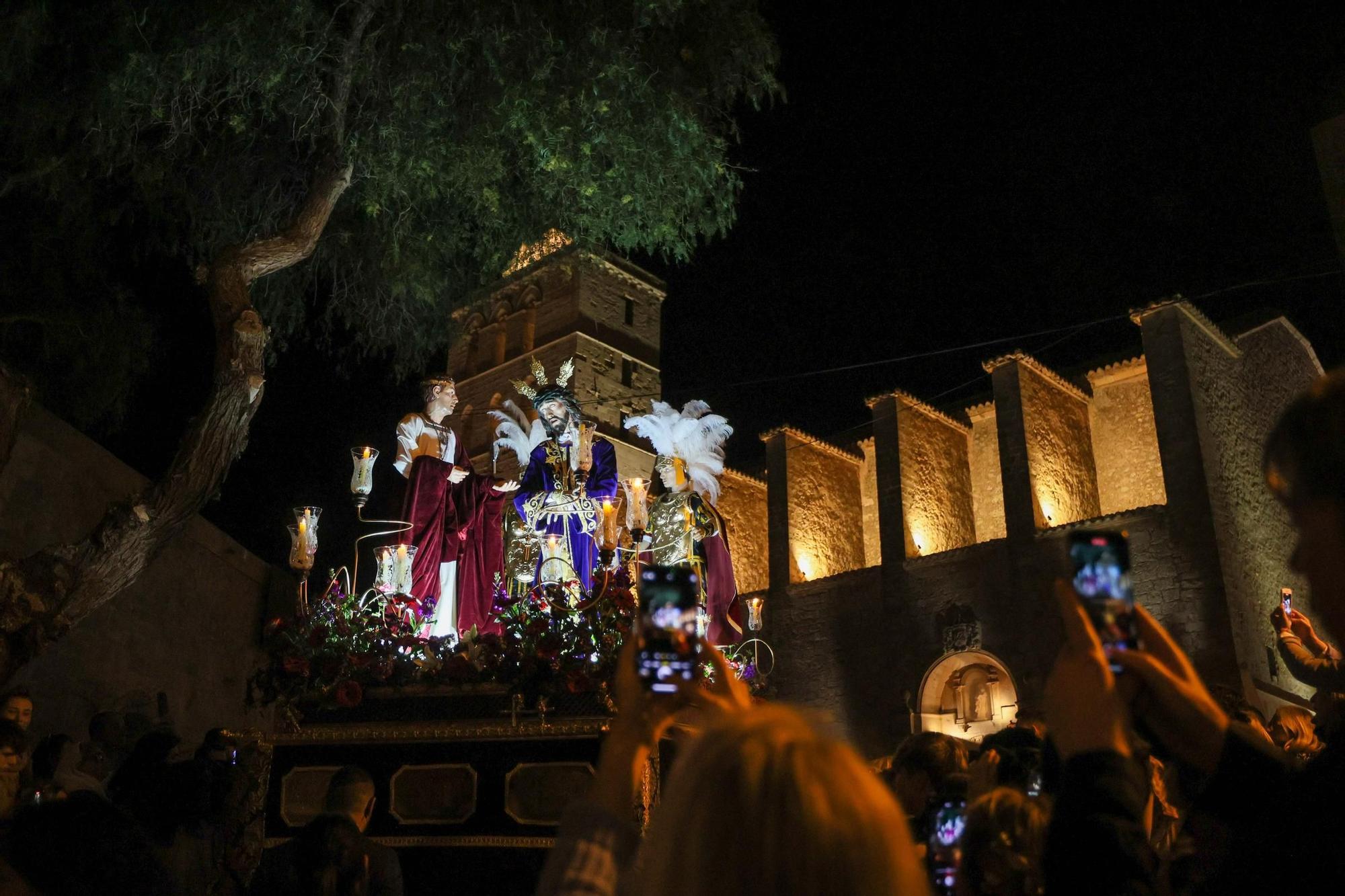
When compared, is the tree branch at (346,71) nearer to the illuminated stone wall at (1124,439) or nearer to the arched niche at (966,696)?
the arched niche at (966,696)

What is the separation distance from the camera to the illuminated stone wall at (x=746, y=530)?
29.9 metres

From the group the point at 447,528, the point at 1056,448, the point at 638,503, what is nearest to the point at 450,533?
the point at 447,528

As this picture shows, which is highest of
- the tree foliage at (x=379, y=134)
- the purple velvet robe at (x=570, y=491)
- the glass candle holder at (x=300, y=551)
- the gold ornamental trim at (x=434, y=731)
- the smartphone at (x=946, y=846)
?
the tree foliage at (x=379, y=134)

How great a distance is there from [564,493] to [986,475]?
20304 millimetres

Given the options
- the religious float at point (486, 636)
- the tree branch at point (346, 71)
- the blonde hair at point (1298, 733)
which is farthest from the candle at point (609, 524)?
the blonde hair at point (1298, 733)

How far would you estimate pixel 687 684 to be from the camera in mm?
2143

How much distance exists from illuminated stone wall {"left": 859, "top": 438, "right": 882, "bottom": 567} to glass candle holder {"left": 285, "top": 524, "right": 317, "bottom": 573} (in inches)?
857

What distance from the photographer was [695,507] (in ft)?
28.9

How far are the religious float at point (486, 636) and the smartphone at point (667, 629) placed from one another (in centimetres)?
460

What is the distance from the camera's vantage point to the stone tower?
19.9 m

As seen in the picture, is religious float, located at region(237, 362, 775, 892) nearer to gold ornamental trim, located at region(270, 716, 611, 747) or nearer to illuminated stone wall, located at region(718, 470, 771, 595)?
gold ornamental trim, located at region(270, 716, 611, 747)

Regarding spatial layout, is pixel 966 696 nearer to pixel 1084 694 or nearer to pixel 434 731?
pixel 434 731

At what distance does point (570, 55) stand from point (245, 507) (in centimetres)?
1656

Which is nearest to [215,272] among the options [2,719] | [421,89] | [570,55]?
[421,89]
